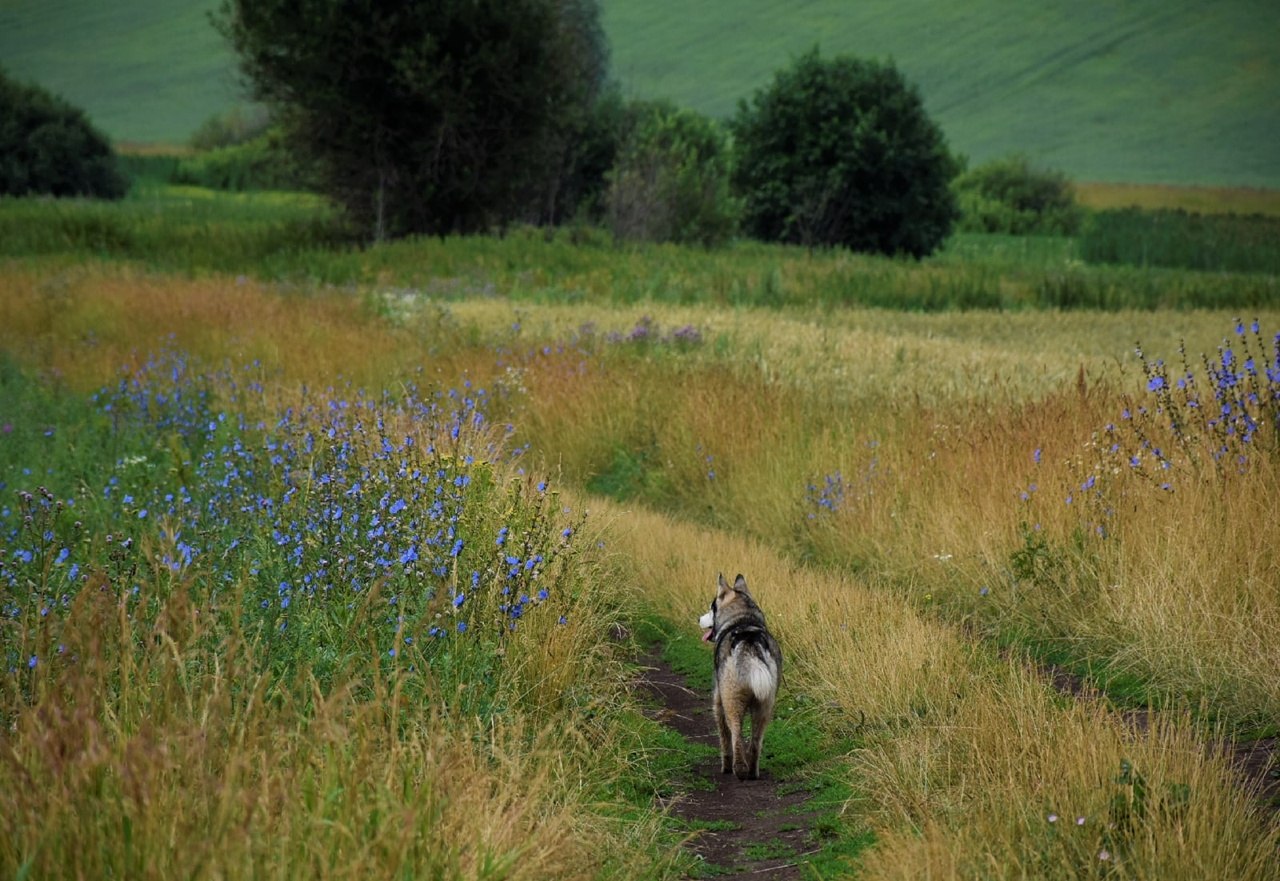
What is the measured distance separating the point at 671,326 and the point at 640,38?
138 m

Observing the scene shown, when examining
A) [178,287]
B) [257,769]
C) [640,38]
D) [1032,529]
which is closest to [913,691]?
[1032,529]

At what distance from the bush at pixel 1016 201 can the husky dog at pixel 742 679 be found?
55960mm

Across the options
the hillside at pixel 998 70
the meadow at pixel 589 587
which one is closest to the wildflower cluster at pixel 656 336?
the meadow at pixel 589 587

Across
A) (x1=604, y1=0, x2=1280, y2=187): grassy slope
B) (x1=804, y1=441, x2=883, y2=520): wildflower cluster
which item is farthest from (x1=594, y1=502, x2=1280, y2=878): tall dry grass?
(x1=604, y1=0, x2=1280, y2=187): grassy slope

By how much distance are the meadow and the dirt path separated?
0.50 feet

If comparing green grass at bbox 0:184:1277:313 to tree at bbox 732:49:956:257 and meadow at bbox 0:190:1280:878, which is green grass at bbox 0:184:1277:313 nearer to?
meadow at bbox 0:190:1280:878

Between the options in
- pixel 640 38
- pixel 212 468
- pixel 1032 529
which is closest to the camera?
pixel 1032 529

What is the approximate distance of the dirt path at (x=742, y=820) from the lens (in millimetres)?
4594

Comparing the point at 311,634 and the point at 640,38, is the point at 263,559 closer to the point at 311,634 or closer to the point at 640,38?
the point at 311,634

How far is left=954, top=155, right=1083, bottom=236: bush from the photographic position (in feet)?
202

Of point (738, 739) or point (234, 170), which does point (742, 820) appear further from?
point (234, 170)

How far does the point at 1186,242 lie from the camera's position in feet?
124

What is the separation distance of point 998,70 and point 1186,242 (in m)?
97.6

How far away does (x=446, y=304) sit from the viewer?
18875 millimetres
